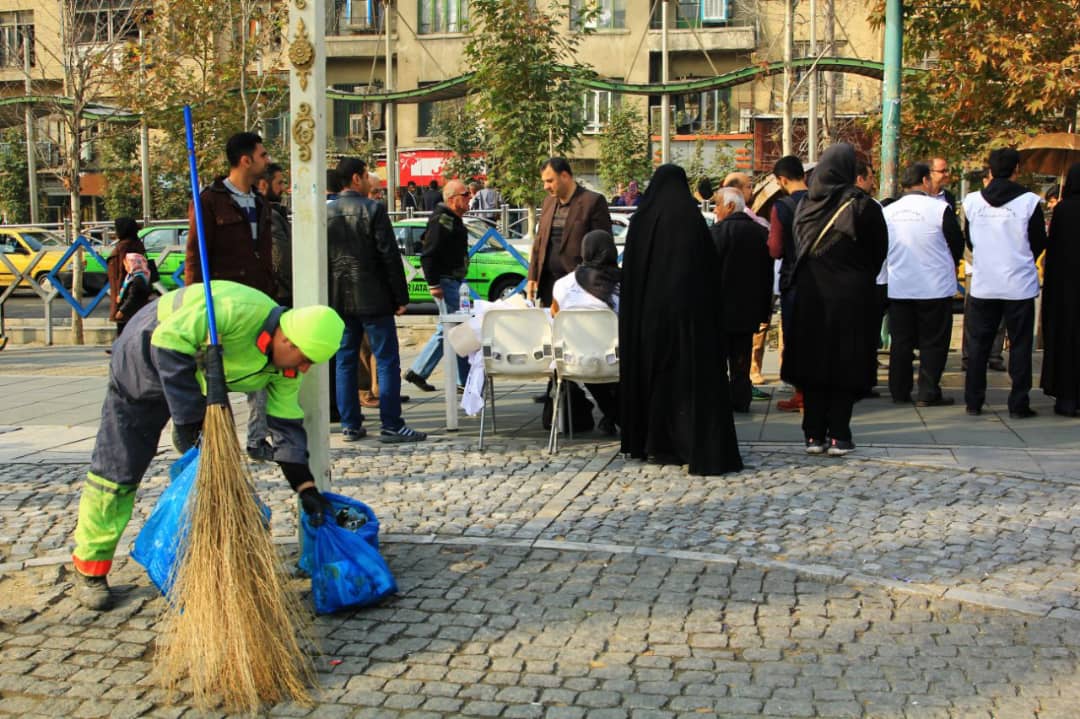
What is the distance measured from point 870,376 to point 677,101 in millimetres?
33054

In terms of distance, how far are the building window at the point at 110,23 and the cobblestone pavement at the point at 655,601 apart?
13951 millimetres

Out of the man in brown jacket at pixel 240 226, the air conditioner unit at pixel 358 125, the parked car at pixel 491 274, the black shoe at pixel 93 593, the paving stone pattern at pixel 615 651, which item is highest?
the air conditioner unit at pixel 358 125

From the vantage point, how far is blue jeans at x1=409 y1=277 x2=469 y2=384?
10.0m

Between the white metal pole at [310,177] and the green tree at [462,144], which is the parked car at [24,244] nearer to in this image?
the green tree at [462,144]

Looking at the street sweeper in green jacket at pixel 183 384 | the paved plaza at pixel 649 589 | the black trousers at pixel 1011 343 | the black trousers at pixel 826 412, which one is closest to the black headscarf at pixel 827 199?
the black trousers at pixel 826 412

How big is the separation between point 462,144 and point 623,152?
4.75 m

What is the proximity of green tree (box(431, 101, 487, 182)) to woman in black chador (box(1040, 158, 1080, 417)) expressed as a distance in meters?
25.9

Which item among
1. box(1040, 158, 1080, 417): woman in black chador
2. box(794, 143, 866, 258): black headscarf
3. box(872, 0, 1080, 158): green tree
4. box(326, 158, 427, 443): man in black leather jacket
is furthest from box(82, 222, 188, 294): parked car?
box(1040, 158, 1080, 417): woman in black chador

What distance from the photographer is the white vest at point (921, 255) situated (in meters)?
9.76

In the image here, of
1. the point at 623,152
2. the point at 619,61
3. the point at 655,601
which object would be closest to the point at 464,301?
the point at 655,601

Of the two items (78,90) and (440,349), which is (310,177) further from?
(78,90)

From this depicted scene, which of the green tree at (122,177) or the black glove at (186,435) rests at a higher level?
the green tree at (122,177)

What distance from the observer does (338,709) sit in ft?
14.1

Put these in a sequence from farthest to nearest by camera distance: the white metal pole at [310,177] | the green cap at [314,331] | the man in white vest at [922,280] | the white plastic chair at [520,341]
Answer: the man in white vest at [922,280]
the white plastic chair at [520,341]
the white metal pole at [310,177]
the green cap at [314,331]
